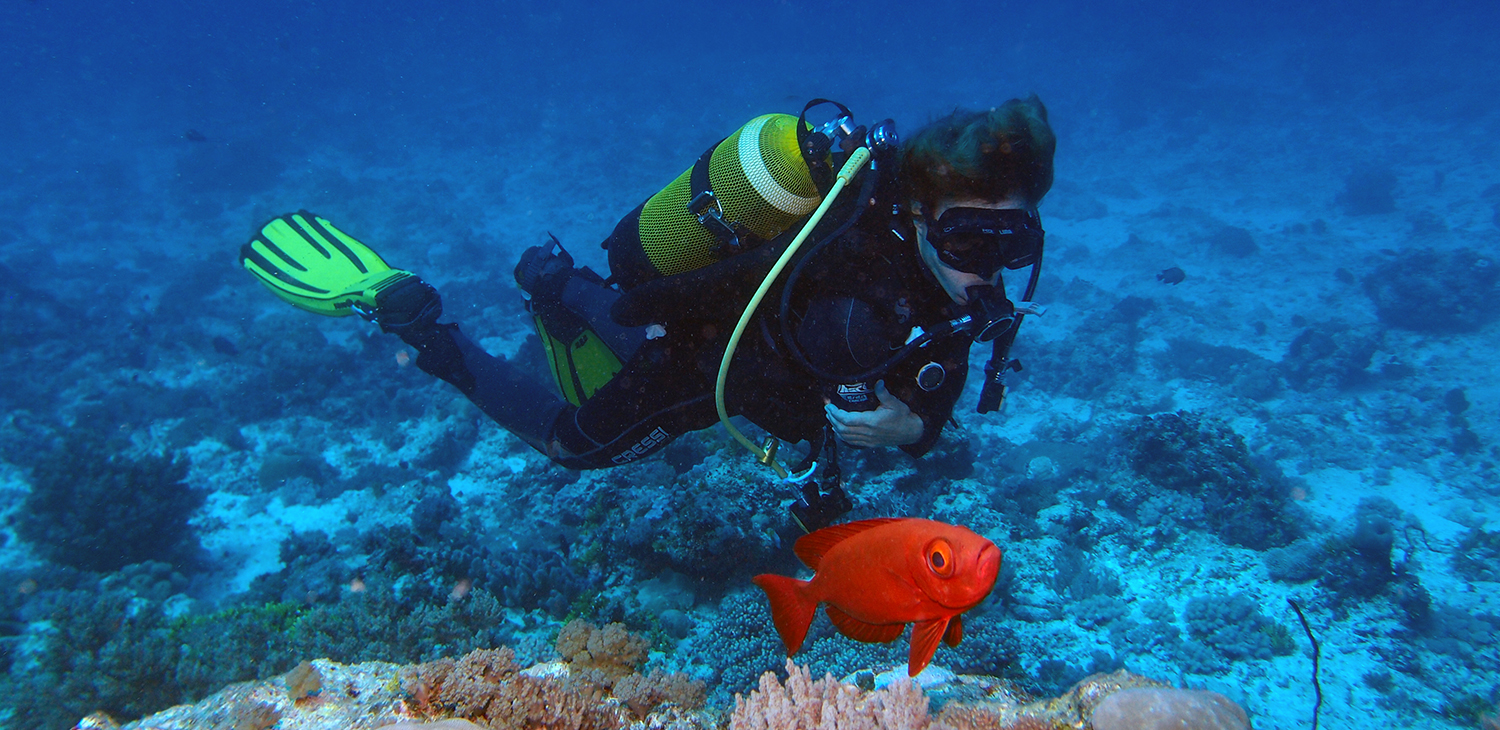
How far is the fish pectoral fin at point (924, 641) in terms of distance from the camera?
1643 millimetres

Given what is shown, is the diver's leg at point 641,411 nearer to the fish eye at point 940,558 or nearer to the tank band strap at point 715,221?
the tank band strap at point 715,221

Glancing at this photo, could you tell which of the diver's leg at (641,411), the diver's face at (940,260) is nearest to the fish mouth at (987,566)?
the diver's face at (940,260)

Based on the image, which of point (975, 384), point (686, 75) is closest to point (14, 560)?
point (975, 384)

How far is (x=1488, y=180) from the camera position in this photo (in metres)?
21.0

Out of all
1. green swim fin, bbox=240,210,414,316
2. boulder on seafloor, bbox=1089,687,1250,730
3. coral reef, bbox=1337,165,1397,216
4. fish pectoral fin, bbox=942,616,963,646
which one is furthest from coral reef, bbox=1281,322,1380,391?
green swim fin, bbox=240,210,414,316

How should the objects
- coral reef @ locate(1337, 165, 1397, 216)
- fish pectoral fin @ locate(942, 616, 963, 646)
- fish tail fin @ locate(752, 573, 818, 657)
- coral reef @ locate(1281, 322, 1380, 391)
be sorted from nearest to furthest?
fish pectoral fin @ locate(942, 616, 963, 646), fish tail fin @ locate(752, 573, 818, 657), coral reef @ locate(1281, 322, 1380, 391), coral reef @ locate(1337, 165, 1397, 216)

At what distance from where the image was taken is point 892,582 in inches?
63.9

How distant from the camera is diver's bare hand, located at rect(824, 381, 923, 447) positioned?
8.70 feet

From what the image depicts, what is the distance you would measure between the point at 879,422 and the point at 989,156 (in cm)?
118

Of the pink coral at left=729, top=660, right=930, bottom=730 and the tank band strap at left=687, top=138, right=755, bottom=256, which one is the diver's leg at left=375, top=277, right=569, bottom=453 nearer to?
the tank band strap at left=687, top=138, right=755, bottom=256

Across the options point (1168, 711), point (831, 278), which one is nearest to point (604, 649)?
point (831, 278)

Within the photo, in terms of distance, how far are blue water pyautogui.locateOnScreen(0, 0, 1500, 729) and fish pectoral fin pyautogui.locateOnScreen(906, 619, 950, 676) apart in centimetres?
224

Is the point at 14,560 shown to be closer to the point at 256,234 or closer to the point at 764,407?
the point at 256,234

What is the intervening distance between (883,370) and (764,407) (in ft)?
2.96
